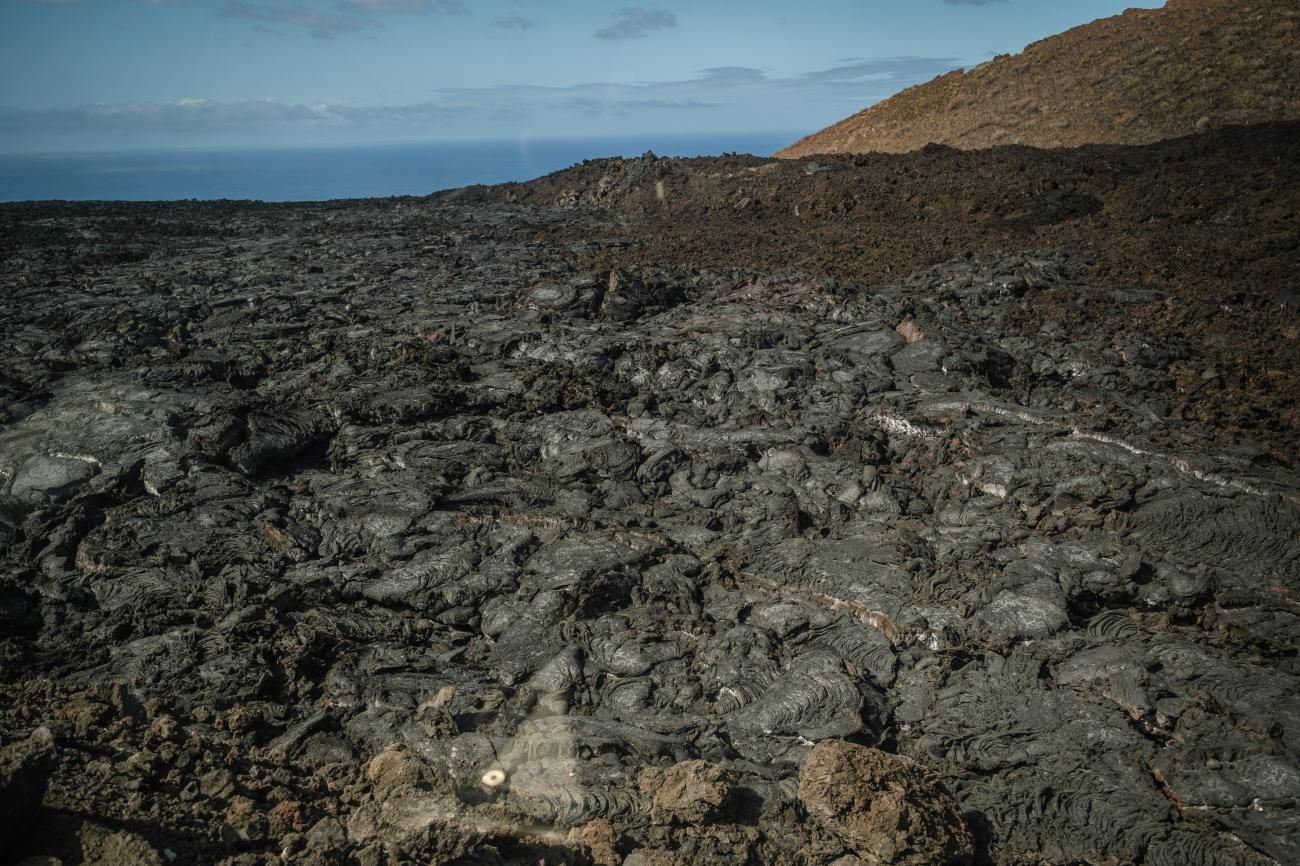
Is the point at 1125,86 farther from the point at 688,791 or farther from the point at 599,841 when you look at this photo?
the point at 599,841

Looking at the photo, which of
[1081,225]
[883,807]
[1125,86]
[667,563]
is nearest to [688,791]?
[883,807]

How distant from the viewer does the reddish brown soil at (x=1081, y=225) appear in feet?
35.1

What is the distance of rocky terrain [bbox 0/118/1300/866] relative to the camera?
186 inches

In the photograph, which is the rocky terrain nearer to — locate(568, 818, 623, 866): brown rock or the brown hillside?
locate(568, 818, 623, 866): brown rock

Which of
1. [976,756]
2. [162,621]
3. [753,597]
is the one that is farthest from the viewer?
[753,597]

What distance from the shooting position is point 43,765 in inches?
146

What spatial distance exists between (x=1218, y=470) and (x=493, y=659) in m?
6.73

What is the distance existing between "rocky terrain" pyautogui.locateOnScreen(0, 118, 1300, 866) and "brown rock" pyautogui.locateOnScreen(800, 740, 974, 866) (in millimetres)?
24

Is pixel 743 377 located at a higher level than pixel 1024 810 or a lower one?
higher

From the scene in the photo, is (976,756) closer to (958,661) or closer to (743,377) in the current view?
(958,661)

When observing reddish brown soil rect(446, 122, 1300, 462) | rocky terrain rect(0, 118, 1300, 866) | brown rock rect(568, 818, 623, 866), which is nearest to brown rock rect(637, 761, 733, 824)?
rocky terrain rect(0, 118, 1300, 866)

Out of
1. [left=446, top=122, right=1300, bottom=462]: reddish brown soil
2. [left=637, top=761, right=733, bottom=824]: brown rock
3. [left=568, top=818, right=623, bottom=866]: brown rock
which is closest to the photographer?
[left=568, top=818, right=623, bottom=866]: brown rock

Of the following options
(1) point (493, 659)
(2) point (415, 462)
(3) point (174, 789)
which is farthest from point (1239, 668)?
(2) point (415, 462)

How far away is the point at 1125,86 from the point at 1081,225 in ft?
56.0
